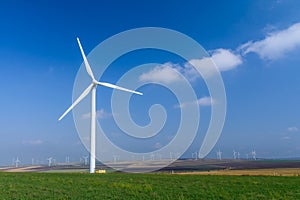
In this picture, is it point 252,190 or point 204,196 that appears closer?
point 204,196

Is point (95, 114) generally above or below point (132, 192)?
above

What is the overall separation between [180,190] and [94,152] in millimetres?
40237

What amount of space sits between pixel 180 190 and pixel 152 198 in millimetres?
4582

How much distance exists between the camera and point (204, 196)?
80.1 feet

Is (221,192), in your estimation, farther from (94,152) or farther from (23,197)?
(94,152)

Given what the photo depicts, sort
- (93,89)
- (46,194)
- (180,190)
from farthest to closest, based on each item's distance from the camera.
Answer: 1. (93,89)
2. (180,190)
3. (46,194)

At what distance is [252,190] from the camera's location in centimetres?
2766

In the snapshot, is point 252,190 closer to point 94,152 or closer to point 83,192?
point 83,192

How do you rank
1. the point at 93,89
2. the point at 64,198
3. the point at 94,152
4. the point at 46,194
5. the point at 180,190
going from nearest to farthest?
1. the point at 64,198
2. the point at 46,194
3. the point at 180,190
4. the point at 94,152
5. the point at 93,89

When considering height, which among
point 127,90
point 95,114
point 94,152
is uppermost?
point 127,90

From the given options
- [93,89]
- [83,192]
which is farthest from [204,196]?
[93,89]

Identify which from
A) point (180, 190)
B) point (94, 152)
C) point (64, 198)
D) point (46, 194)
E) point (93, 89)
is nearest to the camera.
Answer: point (64, 198)

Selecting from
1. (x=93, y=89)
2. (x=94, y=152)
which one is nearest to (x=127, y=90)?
(x=93, y=89)

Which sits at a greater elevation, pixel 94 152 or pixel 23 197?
pixel 94 152
